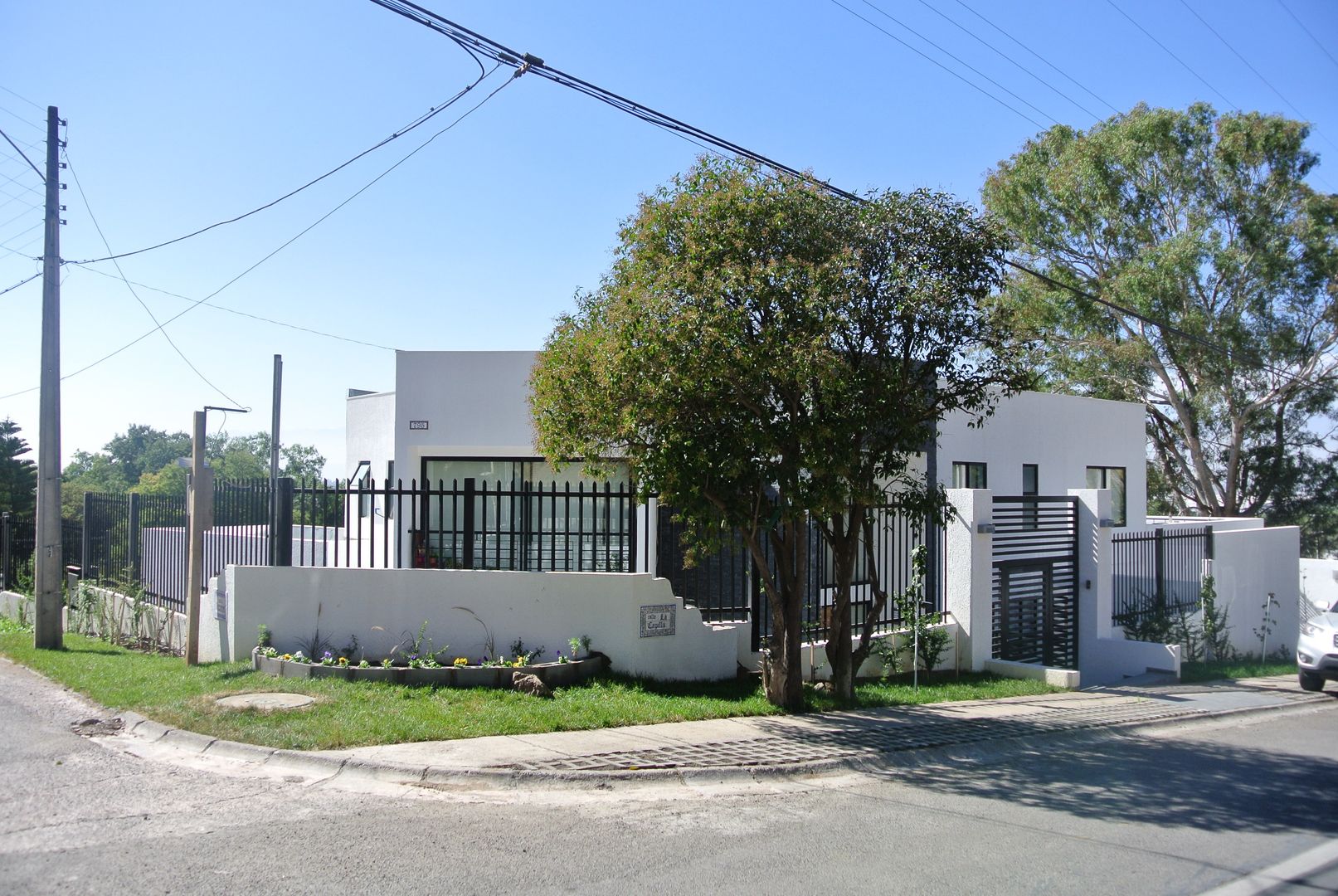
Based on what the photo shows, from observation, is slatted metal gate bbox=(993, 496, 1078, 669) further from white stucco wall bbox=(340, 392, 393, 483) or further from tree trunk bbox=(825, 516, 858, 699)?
white stucco wall bbox=(340, 392, 393, 483)

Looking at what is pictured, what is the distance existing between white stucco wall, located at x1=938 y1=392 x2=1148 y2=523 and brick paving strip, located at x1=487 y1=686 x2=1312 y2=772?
25.8 feet

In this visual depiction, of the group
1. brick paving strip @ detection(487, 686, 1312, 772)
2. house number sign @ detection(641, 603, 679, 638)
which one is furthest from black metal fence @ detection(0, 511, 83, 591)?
brick paving strip @ detection(487, 686, 1312, 772)

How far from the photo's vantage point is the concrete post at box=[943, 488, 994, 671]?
563 inches

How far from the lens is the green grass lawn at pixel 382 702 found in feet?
28.2

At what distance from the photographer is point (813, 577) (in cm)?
1373

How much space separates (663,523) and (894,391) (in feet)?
14.4

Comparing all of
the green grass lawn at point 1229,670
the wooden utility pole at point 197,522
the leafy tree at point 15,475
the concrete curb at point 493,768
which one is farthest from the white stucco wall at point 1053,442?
the leafy tree at point 15,475

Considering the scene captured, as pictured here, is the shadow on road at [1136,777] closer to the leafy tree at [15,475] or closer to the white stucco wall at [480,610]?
the white stucco wall at [480,610]

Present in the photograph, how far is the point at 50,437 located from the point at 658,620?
864 cm

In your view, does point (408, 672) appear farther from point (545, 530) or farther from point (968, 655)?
point (968, 655)

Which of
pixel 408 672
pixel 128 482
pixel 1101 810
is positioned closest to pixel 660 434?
pixel 408 672

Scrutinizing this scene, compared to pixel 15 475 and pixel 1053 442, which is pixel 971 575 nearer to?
pixel 1053 442

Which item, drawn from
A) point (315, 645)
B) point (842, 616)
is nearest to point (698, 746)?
point (842, 616)

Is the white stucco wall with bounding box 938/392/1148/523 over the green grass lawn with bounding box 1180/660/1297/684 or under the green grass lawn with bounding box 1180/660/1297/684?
over
